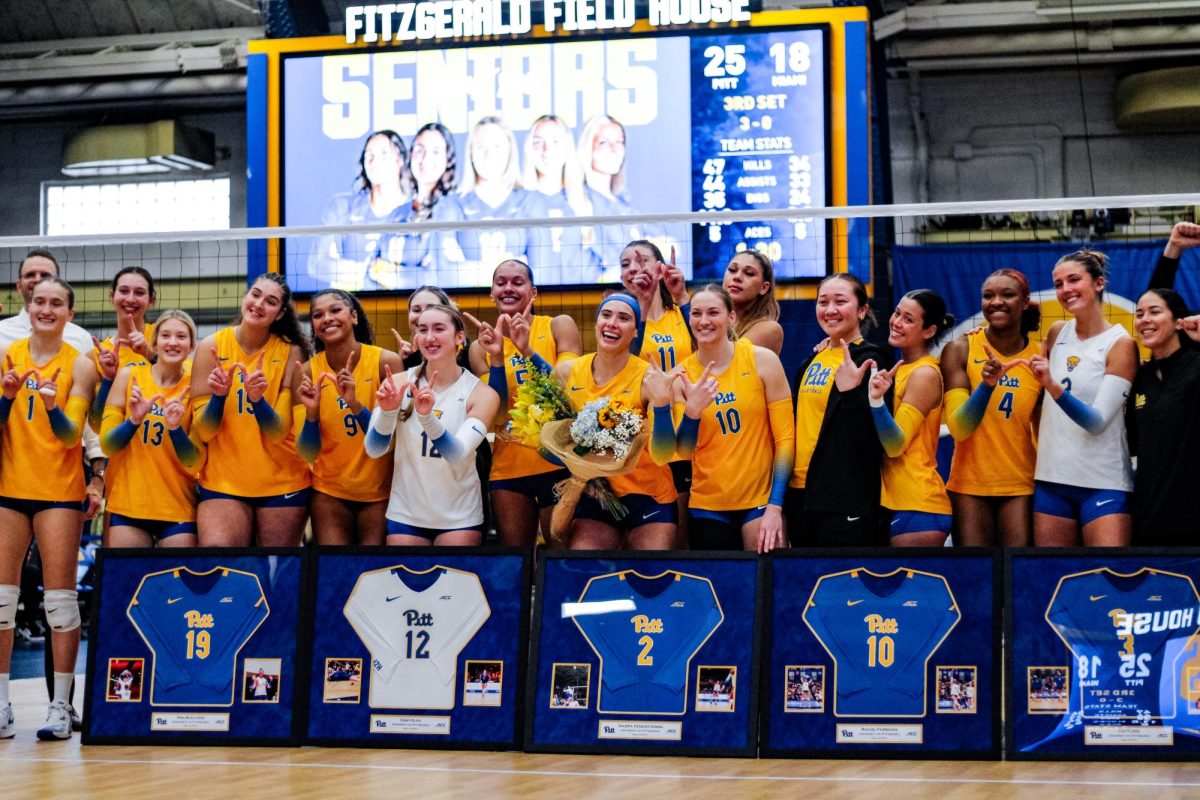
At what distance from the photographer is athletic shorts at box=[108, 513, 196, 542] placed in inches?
282

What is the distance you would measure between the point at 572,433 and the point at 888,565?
5.00 feet

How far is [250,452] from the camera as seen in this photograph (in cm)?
699

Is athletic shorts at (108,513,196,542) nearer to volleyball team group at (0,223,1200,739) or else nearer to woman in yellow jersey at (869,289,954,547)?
volleyball team group at (0,223,1200,739)

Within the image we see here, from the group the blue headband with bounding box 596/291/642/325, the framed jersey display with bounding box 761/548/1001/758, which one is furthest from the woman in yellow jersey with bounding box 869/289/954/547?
the blue headband with bounding box 596/291/642/325

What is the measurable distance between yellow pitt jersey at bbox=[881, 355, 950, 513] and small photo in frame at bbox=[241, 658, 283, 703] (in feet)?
9.69

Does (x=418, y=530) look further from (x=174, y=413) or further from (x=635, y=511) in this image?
(x=174, y=413)

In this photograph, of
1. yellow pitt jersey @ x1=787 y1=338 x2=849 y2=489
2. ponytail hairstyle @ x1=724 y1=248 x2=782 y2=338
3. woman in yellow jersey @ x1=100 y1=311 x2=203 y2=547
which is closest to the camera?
yellow pitt jersey @ x1=787 y1=338 x2=849 y2=489

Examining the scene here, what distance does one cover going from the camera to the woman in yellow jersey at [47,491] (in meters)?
7.16

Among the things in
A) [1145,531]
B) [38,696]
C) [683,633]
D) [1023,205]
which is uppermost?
[1023,205]

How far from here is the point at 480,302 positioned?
12625mm

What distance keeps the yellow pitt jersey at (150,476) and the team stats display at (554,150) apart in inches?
243

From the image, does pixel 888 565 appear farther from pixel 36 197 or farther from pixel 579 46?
pixel 36 197

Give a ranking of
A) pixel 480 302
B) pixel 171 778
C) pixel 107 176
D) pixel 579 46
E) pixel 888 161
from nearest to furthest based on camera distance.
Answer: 1. pixel 171 778
2. pixel 480 302
3. pixel 579 46
4. pixel 888 161
5. pixel 107 176

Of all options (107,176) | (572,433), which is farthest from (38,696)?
(107,176)
